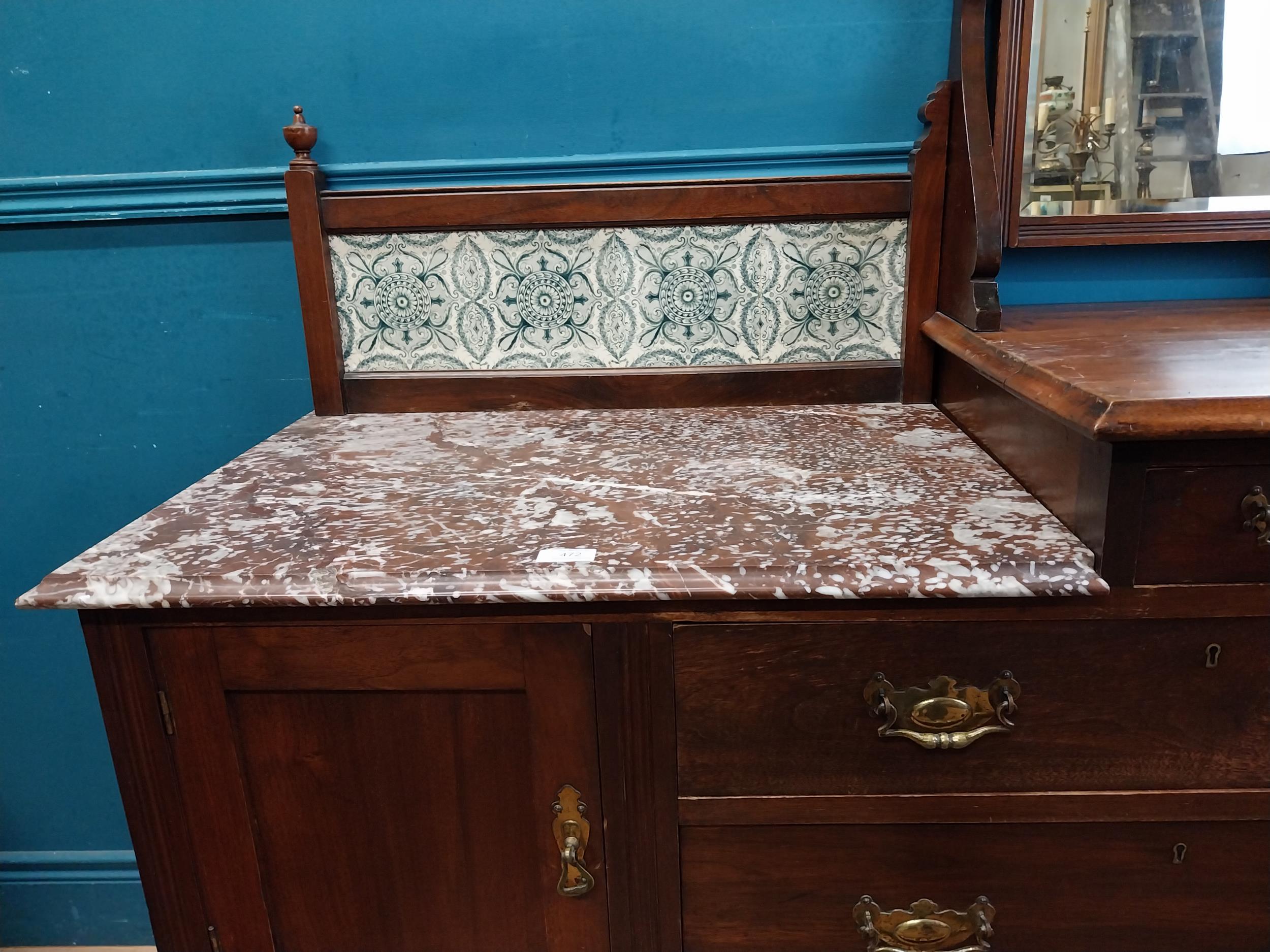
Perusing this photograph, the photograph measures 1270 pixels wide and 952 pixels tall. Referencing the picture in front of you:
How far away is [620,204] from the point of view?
1116mm

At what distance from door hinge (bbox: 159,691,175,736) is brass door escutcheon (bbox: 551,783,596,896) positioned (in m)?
0.34

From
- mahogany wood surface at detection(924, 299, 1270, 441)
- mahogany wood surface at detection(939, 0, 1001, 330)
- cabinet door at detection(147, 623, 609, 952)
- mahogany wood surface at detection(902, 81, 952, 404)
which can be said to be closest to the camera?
mahogany wood surface at detection(924, 299, 1270, 441)

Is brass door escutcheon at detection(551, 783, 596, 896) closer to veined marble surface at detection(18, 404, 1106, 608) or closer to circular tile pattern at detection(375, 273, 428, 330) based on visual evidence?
veined marble surface at detection(18, 404, 1106, 608)

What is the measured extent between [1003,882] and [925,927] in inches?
3.2

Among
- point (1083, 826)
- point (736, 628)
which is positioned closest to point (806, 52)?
point (736, 628)

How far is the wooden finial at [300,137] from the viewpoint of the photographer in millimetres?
1089

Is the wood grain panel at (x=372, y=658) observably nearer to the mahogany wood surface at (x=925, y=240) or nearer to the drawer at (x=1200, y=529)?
the drawer at (x=1200, y=529)

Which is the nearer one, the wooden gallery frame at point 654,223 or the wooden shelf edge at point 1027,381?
the wooden shelf edge at point 1027,381

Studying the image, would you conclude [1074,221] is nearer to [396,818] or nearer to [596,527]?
[596,527]

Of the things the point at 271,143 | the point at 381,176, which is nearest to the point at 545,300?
the point at 381,176

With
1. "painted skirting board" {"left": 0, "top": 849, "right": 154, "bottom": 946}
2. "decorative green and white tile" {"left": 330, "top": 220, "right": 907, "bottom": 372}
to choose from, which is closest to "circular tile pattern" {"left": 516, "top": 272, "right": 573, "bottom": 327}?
"decorative green and white tile" {"left": 330, "top": 220, "right": 907, "bottom": 372}

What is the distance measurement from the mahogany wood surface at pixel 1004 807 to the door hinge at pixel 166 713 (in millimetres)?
460

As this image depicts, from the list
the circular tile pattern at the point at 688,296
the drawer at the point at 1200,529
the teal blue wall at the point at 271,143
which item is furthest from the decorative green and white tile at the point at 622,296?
the drawer at the point at 1200,529

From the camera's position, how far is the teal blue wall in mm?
1105
